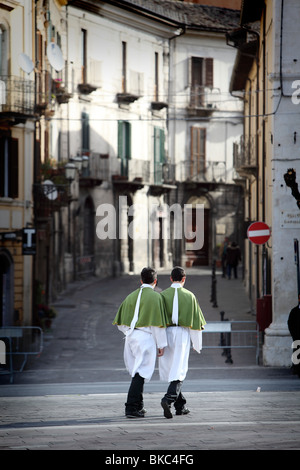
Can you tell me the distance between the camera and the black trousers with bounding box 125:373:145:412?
431 inches

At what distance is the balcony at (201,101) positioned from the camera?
149ft

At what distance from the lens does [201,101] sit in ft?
151

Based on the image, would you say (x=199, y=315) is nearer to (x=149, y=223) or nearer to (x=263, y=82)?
(x=263, y=82)

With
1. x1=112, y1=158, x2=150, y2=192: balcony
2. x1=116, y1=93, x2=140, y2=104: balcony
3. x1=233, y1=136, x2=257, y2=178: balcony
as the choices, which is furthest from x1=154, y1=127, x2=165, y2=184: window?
x1=233, y1=136, x2=257, y2=178: balcony

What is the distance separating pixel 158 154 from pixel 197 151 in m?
2.90

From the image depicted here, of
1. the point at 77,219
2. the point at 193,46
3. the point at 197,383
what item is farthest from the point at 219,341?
the point at 193,46

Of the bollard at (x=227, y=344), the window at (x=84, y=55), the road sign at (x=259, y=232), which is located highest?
the window at (x=84, y=55)

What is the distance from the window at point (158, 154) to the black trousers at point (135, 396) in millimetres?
32396

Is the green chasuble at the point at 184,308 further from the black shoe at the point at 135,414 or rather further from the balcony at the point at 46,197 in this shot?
the balcony at the point at 46,197

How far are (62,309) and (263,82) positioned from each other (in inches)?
387

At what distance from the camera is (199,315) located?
11.5 metres

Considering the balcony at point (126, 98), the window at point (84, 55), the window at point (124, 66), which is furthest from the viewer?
the window at point (124, 66)

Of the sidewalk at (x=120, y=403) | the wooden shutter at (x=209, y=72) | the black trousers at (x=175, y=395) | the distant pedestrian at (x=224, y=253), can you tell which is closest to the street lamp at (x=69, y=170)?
the sidewalk at (x=120, y=403)

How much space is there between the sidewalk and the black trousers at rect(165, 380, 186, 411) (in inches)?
7.3
